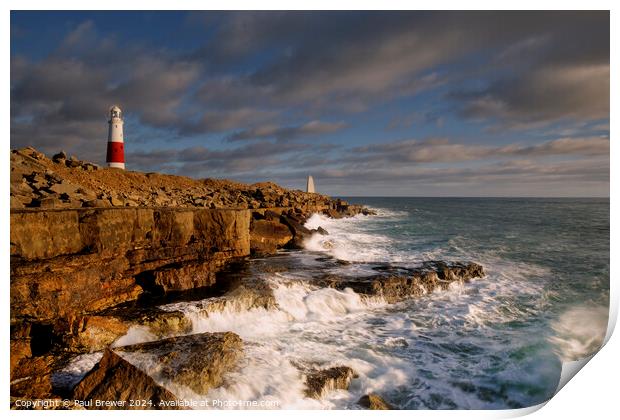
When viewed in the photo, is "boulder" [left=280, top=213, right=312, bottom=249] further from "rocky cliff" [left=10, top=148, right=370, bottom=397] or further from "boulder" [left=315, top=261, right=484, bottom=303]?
"boulder" [left=315, top=261, right=484, bottom=303]

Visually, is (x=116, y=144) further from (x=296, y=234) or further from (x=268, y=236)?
(x=296, y=234)

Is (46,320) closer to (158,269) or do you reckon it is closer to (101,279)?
(101,279)

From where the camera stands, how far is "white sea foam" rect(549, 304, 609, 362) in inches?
190

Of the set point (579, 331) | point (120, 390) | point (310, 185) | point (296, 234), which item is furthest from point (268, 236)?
point (310, 185)

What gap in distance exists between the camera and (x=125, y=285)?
6602 millimetres

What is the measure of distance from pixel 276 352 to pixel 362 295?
314cm

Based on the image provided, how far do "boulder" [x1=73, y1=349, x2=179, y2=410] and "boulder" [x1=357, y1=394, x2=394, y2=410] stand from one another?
230 cm

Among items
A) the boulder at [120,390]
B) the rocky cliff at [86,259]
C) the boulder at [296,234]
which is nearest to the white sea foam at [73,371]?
the rocky cliff at [86,259]

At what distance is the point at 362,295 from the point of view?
764 centimetres

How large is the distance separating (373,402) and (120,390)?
302 cm

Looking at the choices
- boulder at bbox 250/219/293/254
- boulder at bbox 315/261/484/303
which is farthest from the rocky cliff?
boulder at bbox 315/261/484/303

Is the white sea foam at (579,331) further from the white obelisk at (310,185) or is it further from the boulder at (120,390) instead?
the white obelisk at (310,185)

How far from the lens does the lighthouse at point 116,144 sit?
15352 millimetres
